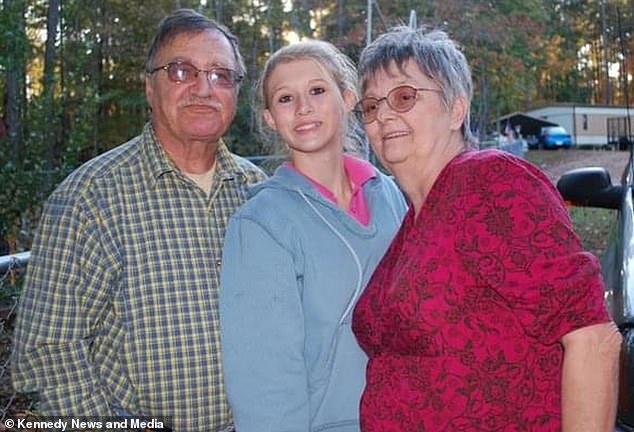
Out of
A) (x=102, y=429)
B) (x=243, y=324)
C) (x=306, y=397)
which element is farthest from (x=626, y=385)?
(x=102, y=429)

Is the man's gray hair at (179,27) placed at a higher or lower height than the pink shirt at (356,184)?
higher

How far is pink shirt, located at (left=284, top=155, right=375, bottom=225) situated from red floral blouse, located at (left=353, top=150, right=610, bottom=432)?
0.44m

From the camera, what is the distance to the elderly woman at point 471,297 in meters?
1.80

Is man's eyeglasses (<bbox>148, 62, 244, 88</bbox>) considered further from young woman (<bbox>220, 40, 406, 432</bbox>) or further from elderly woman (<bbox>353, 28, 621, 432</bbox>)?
elderly woman (<bbox>353, 28, 621, 432</bbox>)

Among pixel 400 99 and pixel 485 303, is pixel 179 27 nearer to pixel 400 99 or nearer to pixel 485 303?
pixel 400 99

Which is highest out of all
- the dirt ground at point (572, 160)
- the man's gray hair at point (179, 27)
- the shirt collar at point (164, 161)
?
the man's gray hair at point (179, 27)

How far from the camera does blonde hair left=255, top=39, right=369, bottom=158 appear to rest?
2494mm

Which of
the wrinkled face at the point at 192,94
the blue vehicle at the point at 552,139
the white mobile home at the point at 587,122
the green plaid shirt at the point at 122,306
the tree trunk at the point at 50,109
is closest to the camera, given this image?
the green plaid shirt at the point at 122,306

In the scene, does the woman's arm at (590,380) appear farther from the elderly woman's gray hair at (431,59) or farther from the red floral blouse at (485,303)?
the elderly woman's gray hair at (431,59)

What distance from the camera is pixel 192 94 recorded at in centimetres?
274

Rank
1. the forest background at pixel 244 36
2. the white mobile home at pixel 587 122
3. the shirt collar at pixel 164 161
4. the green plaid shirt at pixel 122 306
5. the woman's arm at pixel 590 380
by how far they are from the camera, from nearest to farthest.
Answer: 1. the woman's arm at pixel 590 380
2. the green plaid shirt at pixel 122 306
3. the shirt collar at pixel 164 161
4. the forest background at pixel 244 36
5. the white mobile home at pixel 587 122

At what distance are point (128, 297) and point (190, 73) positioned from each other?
0.80 m

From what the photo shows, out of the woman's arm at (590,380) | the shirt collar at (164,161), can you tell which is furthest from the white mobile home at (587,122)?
the woman's arm at (590,380)

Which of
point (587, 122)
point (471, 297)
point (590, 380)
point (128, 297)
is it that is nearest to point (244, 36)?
point (128, 297)
